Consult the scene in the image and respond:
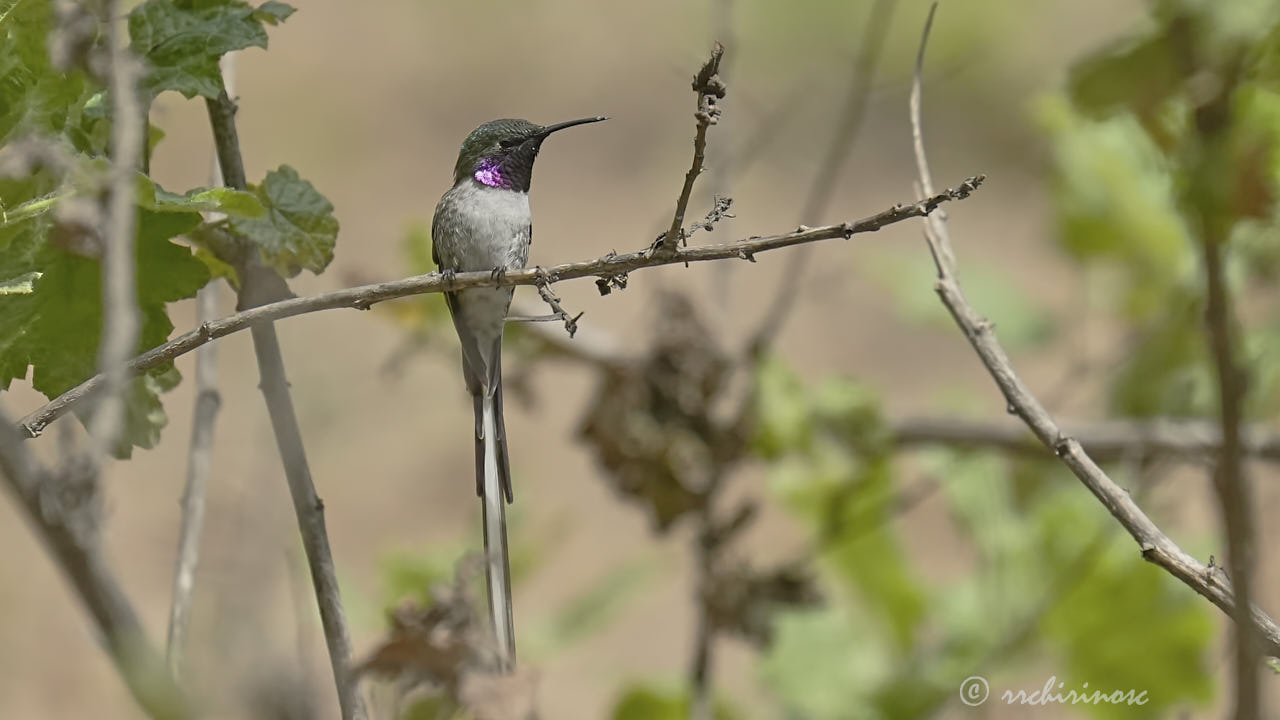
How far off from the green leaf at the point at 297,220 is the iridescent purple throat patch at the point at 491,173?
1451 mm

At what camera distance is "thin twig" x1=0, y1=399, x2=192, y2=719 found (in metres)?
0.73

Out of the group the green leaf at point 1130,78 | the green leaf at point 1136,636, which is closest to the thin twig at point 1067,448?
the green leaf at point 1130,78

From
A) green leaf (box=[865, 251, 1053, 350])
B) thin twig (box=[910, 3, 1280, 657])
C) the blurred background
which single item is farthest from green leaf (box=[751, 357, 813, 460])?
thin twig (box=[910, 3, 1280, 657])

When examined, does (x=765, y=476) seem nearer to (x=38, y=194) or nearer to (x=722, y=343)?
(x=722, y=343)

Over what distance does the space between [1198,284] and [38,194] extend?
324cm

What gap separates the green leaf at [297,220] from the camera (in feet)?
5.56

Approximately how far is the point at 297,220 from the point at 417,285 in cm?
30

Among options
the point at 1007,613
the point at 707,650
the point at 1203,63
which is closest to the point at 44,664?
the point at 707,650

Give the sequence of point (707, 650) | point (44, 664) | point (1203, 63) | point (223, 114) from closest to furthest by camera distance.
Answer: point (1203, 63) → point (223, 114) → point (707, 650) → point (44, 664)

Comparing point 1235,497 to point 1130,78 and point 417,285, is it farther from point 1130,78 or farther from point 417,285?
point 417,285

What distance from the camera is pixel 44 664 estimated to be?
577 cm

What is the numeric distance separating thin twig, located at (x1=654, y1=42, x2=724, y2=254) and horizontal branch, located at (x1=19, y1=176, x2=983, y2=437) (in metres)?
0.02

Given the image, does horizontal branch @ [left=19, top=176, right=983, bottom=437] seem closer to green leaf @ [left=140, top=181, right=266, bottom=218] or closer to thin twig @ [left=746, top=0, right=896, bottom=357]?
green leaf @ [left=140, top=181, right=266, bottom=218]

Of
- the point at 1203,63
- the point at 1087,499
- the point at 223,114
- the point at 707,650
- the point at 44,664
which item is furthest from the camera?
the point at 44,664
